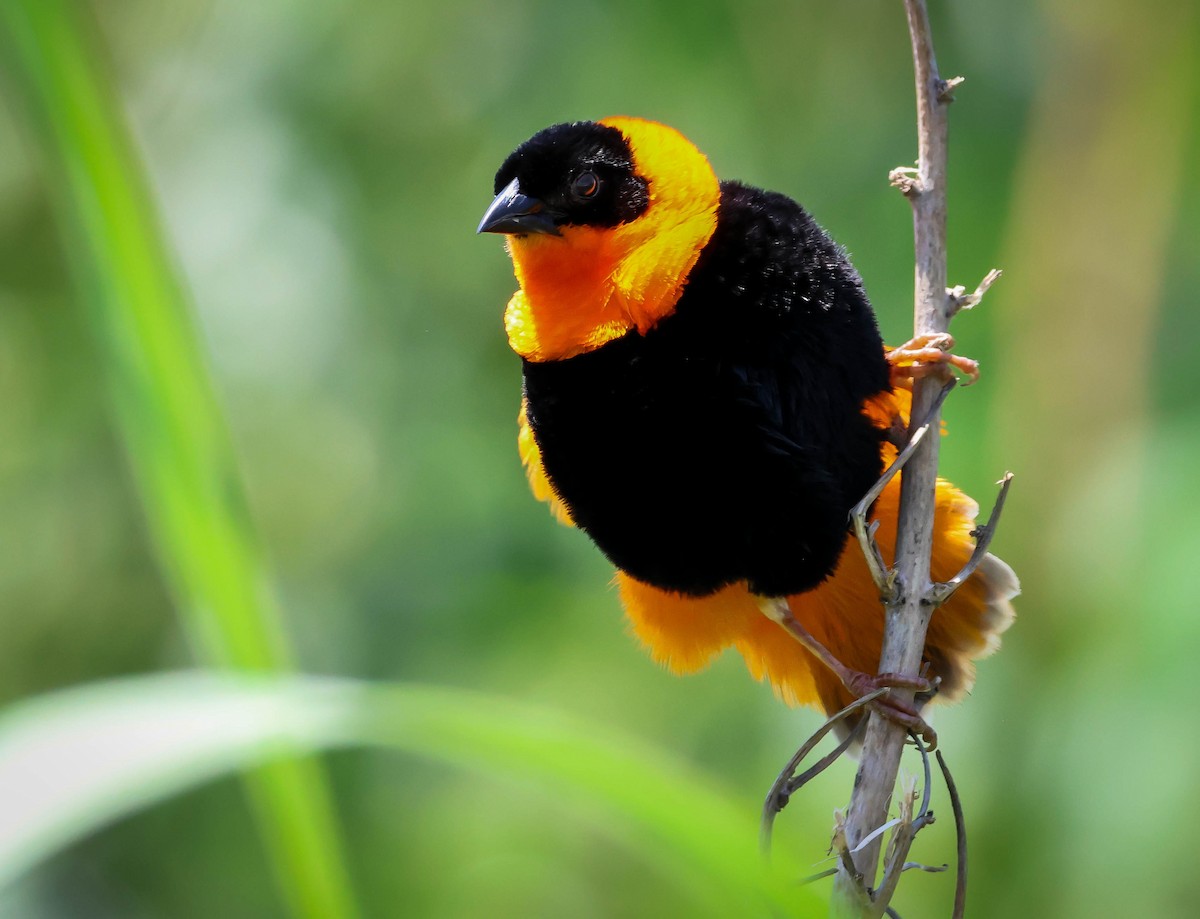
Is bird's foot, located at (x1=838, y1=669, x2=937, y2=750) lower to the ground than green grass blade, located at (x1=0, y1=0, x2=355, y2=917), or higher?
lower

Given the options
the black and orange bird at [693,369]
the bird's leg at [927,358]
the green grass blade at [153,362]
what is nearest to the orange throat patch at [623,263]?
the black and orange bird at [693,369]

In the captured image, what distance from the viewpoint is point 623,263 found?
230 cm

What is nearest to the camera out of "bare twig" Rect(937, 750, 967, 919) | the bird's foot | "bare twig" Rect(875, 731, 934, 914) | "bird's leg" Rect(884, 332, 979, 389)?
"bare twig" Rect(875, 731, 934, 914)

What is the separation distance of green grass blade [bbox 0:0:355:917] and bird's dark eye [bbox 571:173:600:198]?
155 centimetres

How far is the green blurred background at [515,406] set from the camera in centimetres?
414

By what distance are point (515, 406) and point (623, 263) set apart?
3.41 m

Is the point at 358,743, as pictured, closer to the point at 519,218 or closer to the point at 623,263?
the point at 623,263

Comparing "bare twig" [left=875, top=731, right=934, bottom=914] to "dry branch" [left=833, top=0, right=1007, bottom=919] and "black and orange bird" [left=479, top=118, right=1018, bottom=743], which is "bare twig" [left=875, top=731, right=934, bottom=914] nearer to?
"dry branch" [left=833, top=0, right=1007, bottom=919]

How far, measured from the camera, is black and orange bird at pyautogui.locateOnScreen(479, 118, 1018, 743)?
2186mm

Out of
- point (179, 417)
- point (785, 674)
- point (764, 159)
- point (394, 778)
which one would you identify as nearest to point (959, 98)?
point (764, 159)

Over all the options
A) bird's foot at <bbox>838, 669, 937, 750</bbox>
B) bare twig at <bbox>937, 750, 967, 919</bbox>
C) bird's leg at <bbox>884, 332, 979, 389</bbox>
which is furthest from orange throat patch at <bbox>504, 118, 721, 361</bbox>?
bare twig at <bbox>937, 750, 967, 919</bbox>

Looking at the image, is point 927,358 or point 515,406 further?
point 515,406

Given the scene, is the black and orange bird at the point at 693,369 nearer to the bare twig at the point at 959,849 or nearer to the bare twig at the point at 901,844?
the bare twig at the point at 959,849

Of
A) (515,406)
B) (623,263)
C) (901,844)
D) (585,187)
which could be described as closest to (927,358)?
(623,263)
